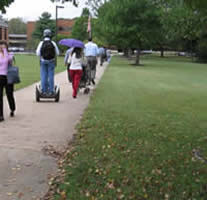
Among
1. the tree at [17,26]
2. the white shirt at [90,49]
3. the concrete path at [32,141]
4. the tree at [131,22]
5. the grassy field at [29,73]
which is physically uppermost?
the tree at [17,26]

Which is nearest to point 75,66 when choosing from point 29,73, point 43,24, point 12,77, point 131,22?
point 12,77

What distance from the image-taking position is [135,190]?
4.53 meters

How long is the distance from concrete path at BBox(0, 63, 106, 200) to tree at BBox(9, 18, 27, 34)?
6025 inches

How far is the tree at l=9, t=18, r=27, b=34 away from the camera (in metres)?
159

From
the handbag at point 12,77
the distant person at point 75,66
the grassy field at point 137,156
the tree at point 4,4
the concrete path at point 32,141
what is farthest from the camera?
the distant person at point 75,66

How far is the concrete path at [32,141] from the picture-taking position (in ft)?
15.3

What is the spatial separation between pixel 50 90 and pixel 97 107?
5.49ft

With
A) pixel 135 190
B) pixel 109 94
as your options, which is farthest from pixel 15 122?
pixel 109 94

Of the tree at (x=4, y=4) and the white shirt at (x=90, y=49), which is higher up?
the tree at (x=4, y=4)

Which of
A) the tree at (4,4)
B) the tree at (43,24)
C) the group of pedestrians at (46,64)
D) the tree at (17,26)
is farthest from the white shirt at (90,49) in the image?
the tree at (17,26)

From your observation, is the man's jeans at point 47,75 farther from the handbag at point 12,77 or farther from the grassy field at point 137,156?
the handbag at point 12,77

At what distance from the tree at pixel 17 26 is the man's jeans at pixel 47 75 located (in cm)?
15225

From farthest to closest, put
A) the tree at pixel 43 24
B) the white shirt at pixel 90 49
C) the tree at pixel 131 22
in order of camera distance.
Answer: the tree at pixel 43 24 → the tree at pixel 131 22 → the white shirt at pixel 90 49

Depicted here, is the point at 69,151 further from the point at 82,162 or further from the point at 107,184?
the point at 107,184
